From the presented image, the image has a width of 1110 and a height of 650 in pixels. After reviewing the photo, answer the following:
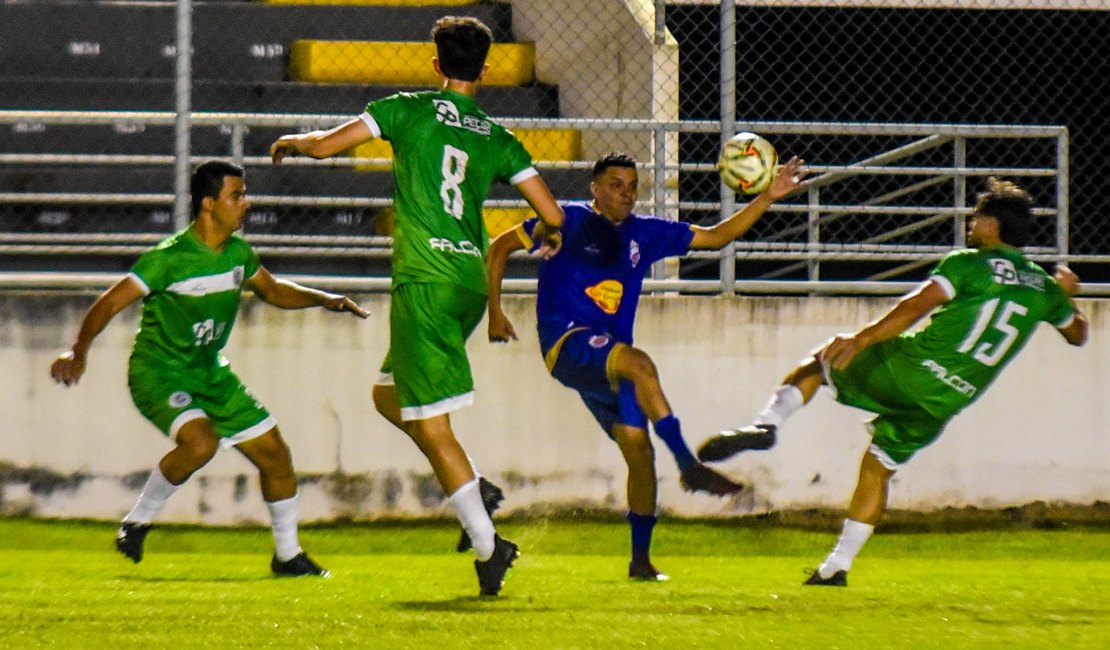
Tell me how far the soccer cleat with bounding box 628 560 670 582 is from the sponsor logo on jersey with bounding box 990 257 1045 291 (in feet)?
6.17

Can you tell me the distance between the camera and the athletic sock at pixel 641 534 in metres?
7.51

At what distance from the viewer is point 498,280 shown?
303 inches

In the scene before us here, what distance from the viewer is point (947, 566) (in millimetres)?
8102

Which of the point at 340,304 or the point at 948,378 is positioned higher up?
the point at 340,304

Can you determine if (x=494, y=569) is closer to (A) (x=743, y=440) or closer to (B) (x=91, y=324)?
(A) (x=743, y=440)

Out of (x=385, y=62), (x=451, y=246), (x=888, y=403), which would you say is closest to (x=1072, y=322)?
(x=888, y=403)

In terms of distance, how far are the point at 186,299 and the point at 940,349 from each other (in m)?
3.22

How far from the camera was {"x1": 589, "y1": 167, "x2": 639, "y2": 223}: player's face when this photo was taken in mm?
7637

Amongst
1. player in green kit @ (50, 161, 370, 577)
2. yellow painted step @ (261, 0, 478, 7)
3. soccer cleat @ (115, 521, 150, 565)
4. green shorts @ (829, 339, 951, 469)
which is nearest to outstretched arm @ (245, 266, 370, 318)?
player in green kit @ (50, 161, 370, 577)

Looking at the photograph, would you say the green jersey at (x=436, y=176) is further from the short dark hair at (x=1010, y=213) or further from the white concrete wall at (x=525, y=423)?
the white concrete wall at (x=525, y=423)

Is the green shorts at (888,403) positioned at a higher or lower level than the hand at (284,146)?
lower

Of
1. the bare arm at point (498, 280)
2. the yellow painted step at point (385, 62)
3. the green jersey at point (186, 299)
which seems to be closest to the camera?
the bare arm at point (498, 280)

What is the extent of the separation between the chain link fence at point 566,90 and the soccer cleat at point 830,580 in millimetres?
3764

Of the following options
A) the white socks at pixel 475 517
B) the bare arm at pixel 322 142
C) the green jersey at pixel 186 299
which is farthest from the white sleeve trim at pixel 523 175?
the green jersey at pixel 186 299
